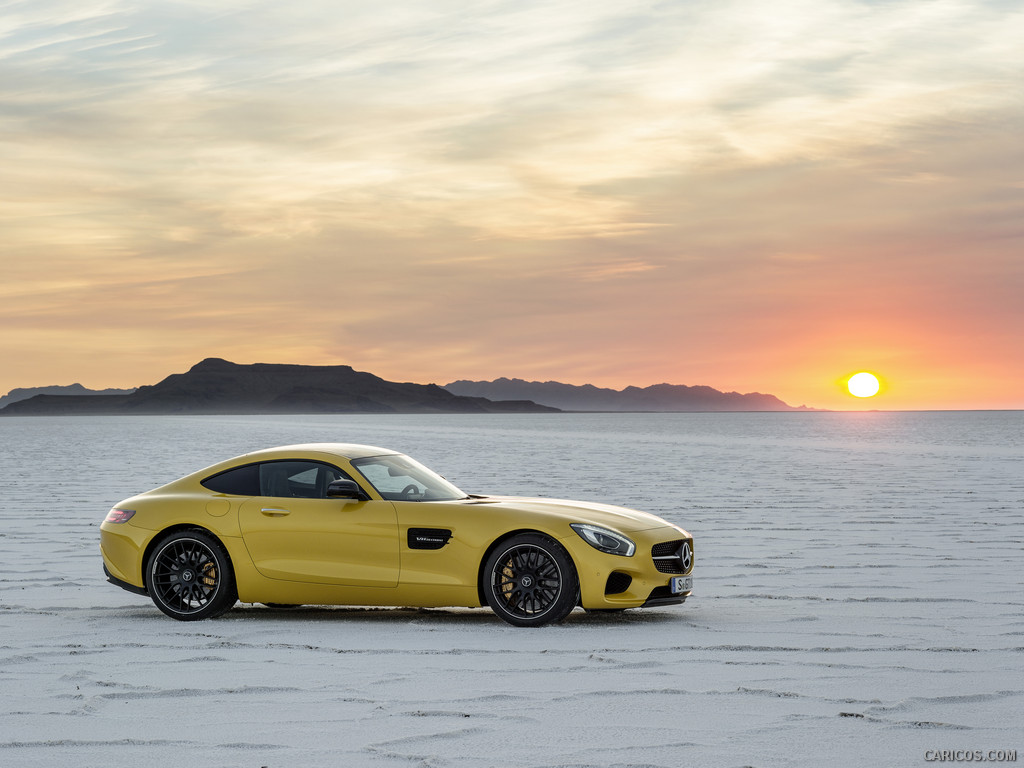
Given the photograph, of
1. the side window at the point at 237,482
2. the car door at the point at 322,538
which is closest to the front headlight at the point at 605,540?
the car door at the point at 322,538

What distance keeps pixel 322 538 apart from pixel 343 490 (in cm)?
39

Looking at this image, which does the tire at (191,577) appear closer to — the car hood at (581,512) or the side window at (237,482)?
the side window at (237,482)

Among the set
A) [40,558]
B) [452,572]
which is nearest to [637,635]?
[452,572]

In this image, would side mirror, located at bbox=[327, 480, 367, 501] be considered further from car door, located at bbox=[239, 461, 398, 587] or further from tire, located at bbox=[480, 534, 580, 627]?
tire, located at bbox=[480, 534, 580, 627]

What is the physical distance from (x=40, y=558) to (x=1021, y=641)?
963cm

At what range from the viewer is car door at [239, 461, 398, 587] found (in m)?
9.48

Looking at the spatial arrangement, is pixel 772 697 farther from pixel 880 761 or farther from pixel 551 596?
pixel 551 596

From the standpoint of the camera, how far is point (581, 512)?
9703 mm

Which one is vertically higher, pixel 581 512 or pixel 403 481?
pixel 403 481

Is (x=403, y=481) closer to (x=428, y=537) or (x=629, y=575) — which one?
(x=428, y=537)

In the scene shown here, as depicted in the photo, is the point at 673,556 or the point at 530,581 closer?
the point at 530,581

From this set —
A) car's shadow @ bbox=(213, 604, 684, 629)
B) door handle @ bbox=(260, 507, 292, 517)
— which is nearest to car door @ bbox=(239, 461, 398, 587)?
door handle @ bbox=(260, 507, 292, 517)

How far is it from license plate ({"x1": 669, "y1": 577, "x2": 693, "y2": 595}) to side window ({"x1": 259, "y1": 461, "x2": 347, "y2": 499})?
261 centimetres

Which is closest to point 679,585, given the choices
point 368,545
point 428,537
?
point 428,537
